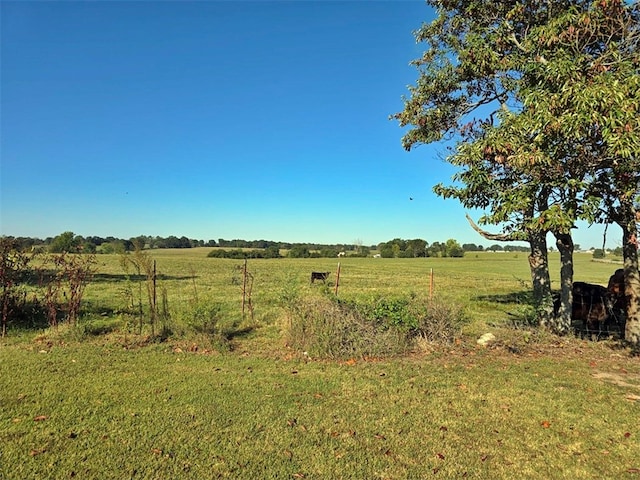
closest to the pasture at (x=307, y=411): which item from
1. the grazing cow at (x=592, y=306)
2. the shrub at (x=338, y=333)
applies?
the shrub at (x=338, y=333)

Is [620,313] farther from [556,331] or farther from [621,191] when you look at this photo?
[621,191]

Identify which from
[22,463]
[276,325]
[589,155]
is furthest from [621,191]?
[22,463]

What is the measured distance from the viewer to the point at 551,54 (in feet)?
22.4

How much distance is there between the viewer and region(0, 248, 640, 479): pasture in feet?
11.7

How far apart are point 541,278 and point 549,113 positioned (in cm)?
519

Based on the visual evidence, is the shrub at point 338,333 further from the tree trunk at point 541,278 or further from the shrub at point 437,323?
the tree trunk at point 541,278

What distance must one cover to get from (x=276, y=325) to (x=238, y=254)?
73.0 metres

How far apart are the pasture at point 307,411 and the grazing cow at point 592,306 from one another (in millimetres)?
2978

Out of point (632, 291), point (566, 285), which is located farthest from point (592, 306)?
point (632, 291)

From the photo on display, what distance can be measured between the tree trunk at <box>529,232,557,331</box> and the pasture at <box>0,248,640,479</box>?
1366 millimetres

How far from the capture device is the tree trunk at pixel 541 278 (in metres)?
9.41

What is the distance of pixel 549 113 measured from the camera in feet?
19.2

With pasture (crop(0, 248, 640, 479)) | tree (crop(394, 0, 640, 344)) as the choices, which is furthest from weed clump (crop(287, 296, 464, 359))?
tree (crop(394, 0, 640, 344))

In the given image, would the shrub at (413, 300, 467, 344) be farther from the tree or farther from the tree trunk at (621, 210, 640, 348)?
the tree trunk at (621, 210, 640, 348)
